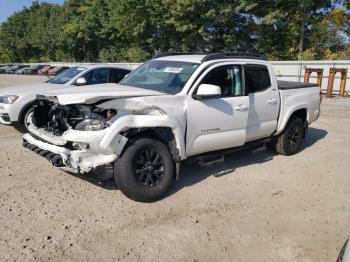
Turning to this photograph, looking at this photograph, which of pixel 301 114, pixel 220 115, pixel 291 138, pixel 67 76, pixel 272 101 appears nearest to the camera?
A: pixel 220 115

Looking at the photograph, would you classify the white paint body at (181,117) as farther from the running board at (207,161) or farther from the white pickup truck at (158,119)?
the running board at (207,161)

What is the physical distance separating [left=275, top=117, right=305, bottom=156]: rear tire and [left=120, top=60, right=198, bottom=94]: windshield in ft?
8.16

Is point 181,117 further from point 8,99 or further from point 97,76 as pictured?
point 97,76

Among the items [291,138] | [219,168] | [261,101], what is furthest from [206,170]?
[291,138]

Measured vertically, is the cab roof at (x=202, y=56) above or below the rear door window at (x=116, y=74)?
above

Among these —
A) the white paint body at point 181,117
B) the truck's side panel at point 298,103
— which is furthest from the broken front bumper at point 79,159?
the truck's side panel at point 298,103

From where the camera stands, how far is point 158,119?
436 cm

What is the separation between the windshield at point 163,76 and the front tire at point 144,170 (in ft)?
2.89

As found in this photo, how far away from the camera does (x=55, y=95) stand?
4.40 m

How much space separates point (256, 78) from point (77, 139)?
10.4ft

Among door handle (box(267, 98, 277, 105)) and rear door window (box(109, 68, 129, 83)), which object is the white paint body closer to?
door handle (box(267, 98, 277, 105))

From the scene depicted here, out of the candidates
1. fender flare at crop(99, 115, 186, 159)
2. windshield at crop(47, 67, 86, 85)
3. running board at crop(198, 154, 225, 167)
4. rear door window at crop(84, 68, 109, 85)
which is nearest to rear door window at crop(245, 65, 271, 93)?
running board at crop(198, 154, 225, 167)

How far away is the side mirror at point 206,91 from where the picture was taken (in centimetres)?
461

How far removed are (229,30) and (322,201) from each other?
34.0 m
